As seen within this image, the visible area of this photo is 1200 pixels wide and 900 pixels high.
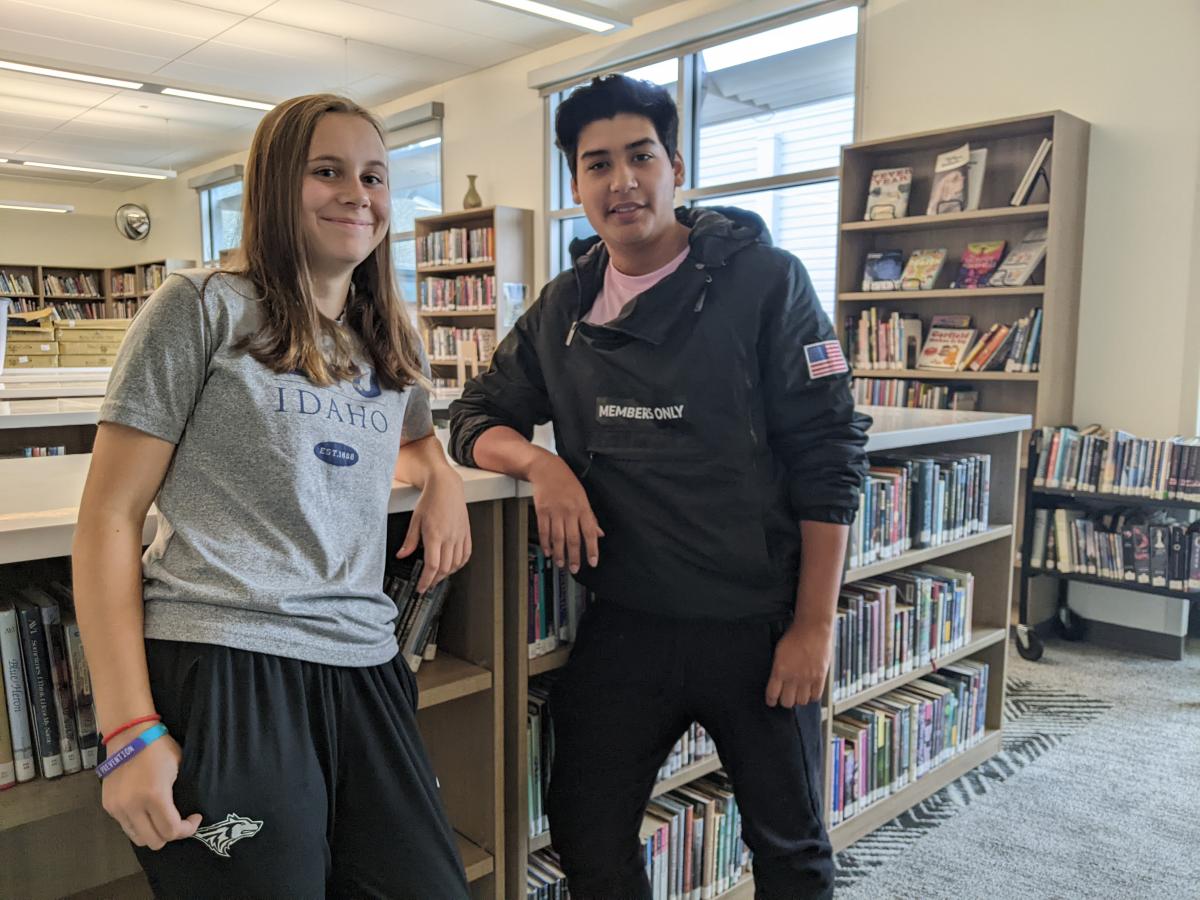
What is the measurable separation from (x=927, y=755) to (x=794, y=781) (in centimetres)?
117

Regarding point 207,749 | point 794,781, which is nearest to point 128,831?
point 207,749

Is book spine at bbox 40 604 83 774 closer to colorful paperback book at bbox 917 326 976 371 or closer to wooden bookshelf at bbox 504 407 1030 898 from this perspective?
wooden bookshelf at bbox 504 407 1030 898

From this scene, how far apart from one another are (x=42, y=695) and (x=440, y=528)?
51 centimetres

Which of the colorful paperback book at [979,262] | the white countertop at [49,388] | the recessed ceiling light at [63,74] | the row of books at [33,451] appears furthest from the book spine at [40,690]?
the recessed ceiling light at [63,74]

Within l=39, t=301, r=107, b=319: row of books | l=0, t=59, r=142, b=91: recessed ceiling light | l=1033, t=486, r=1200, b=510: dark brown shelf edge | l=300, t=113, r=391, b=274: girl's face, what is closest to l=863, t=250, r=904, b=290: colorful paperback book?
l=1033, t=486, r=1200, b=510: dark brown shelf edge

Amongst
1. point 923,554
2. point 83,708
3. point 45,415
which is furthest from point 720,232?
point 45,415

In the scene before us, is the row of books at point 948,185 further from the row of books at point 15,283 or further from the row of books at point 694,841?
the row of books at point 15,283

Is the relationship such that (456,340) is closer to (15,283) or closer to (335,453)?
(335,453)

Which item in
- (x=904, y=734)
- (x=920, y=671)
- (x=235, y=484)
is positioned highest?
(x=235, y=484)

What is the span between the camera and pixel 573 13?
462cm

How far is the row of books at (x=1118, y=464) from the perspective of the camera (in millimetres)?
3422

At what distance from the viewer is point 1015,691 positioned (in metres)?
3.21

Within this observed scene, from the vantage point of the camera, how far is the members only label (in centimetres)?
134

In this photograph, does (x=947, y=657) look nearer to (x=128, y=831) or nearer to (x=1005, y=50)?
(x=128, y=831)
